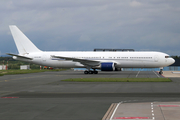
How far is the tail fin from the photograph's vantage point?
55.3 m

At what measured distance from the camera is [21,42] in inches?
2181

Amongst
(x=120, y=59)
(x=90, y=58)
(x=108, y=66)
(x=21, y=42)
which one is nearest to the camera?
(x=108, y=66)

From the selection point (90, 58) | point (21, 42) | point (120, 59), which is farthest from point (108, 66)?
point (21, 42)

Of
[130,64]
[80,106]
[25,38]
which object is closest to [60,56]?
[25,38]

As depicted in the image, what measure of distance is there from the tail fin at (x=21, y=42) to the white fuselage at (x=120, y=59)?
7.57 ft

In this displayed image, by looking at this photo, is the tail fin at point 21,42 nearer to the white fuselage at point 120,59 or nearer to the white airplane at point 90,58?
the white airplane at point 90,58

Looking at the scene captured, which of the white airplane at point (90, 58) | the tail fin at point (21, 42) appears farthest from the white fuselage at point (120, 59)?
the tail fin at point (21, 42)

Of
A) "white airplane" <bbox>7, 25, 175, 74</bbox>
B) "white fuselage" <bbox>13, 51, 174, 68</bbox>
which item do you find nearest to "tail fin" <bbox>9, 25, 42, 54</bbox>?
"white airplane" <bbox>7, 25, 175, 74</bbox>

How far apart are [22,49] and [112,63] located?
20.2m

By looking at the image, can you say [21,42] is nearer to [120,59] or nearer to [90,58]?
[90,58]

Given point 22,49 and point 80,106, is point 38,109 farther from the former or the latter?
point 22,49

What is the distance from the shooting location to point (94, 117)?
11.5 m

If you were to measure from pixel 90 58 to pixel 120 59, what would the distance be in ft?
20.1

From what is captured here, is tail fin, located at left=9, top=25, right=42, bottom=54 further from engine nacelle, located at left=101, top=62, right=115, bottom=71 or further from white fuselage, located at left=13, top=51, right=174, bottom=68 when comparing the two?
engine nacelle, located at left=101, top=62, right=115, bottom=71
